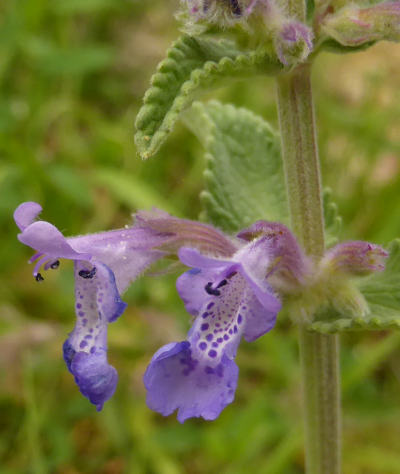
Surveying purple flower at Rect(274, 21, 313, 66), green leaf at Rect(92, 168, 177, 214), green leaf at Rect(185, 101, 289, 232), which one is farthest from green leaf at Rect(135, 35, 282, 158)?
green leaf at Rect(92, 168, 177, 214)

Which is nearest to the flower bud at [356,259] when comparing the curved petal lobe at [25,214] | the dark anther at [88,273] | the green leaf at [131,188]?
the dark anther at [88,273]

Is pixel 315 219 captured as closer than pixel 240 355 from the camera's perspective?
Yes

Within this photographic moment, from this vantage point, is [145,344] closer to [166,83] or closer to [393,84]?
[166,83]

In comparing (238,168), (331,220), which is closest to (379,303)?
(331,220)

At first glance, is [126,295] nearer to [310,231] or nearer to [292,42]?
[310,231]

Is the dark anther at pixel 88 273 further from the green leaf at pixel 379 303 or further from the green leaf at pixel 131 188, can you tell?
the green leaf at pixel 131 188

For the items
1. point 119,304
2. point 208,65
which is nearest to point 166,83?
point 208,65

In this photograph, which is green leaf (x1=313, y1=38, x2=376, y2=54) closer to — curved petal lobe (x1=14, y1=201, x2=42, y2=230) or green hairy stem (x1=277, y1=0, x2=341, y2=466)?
green hairy stem (x1=277, y1=0, x2=341, y2=466)
